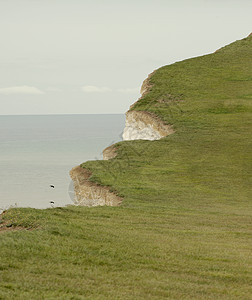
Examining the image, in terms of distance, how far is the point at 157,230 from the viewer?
57.6 feet

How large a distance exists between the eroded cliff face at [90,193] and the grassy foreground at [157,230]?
0.53 meters

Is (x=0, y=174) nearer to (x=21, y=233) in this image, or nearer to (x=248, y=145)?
(x=248, y=145)

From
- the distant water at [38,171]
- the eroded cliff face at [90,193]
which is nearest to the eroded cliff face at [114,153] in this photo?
the eroded cliff face at [90,193]

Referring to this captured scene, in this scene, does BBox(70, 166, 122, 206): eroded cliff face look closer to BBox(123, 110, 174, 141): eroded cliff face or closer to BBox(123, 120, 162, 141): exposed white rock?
BBox(123, 110, 174, 141): eroded cliff face

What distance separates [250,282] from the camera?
40.3 ft

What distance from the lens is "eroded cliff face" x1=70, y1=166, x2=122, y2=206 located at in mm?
26741

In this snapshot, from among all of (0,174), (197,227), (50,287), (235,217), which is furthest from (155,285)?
(0,174)

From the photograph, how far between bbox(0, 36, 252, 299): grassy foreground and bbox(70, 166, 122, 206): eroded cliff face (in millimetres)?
534

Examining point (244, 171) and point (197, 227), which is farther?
point (244, 171)

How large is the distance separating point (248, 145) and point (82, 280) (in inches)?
1064

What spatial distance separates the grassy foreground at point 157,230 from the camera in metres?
11.0

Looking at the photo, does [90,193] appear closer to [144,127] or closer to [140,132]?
[144,127]

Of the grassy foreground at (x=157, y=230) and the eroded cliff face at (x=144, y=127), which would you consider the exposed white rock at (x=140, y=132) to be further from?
the grassy foreground at (x=157, y=230)

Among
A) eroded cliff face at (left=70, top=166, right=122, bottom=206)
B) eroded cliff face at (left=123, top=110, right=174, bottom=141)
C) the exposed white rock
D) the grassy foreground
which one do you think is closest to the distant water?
the exposed white rock
